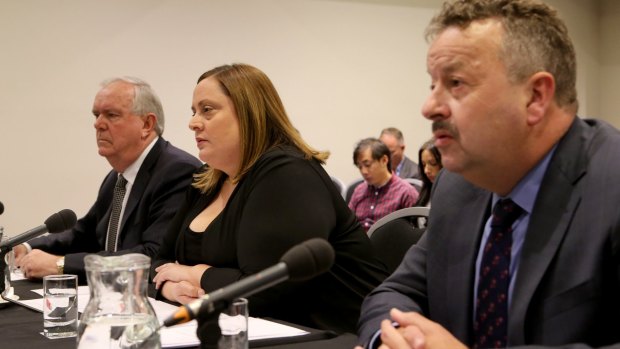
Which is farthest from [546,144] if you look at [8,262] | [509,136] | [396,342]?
[8,262]

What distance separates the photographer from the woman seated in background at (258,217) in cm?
230

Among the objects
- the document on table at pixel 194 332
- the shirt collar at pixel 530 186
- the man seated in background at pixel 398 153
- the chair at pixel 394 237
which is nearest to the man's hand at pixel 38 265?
the document on table at pixel 194 332

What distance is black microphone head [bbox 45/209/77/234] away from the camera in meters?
2.13

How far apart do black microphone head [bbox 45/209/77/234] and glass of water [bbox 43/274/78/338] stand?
23 centimetres

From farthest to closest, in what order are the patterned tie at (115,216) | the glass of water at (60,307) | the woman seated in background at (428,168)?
1. the woman seated in background at (428,168)
2. the patterned tie at (115,216)
3. the glass of water at (60,307)

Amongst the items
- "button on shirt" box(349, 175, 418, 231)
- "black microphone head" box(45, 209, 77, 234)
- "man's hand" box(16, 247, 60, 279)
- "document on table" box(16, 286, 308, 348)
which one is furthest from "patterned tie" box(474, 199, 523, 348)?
"button on shirt" box(349, 175, 418, 231)

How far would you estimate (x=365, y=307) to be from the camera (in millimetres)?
1858

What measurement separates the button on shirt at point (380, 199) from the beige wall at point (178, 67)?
1.45 metres

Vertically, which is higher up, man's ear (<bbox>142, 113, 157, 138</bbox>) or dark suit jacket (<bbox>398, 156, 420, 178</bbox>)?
man's ear (<bbox>142, 113, 157, 138</bbox>)

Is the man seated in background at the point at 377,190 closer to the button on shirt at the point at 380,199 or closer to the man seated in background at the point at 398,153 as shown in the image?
the button on shirt at the point at 380,199

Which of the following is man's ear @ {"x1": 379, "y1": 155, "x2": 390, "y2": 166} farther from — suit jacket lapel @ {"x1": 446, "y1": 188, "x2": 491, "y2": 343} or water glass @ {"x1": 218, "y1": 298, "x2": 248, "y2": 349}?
water glass @ {"x1": 218, "y1": 298, "x2": 248, "y2": 349}

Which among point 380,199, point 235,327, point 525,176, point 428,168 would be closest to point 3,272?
point 235,327

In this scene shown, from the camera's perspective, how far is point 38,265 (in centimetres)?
301

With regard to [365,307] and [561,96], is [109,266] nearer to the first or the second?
[365,307]
